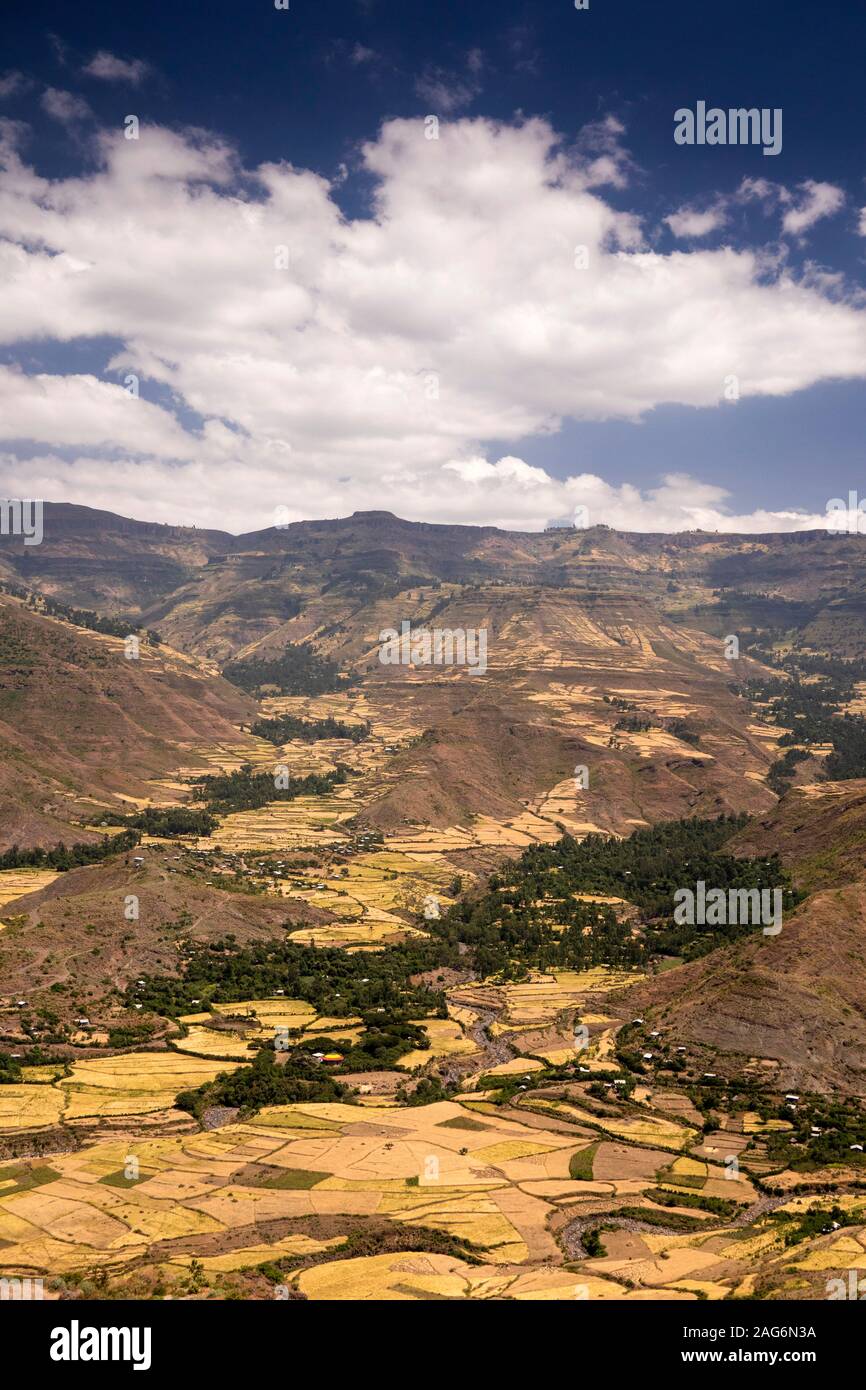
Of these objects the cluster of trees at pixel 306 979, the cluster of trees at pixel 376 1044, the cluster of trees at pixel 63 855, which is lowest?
the cluster of trees at pixel 376 1044

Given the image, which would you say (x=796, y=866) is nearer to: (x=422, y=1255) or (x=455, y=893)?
(x=455, y=893)

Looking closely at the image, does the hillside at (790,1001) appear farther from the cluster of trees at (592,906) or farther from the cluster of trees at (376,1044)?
the cluster of trees at (376,1044)

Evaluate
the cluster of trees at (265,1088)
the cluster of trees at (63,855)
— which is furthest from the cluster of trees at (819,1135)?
the cluster of trees at (63,855)

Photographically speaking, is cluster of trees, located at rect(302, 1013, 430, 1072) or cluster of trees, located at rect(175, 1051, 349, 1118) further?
cluster of trees, located at rect(302, 1013, 430, 1072)

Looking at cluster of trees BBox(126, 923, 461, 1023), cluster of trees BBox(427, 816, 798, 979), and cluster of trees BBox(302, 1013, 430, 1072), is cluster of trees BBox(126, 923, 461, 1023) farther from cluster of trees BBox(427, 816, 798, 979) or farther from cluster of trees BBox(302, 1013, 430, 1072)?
cluster of trees BBox(427, 816, 798, 979)

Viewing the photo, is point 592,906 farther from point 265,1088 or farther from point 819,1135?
point 265,1088

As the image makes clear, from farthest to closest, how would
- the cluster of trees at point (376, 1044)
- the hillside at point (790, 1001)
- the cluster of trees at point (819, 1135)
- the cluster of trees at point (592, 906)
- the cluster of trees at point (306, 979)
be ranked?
the cluster of trees at point (592, 906), the cluster of trees at point (306, 979), the cluster of trees at point (376, 1044), the hillside at point (790, 1001), the cluster of trees at point (819, 1135)

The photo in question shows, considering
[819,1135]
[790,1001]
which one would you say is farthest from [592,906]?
[819,1135]

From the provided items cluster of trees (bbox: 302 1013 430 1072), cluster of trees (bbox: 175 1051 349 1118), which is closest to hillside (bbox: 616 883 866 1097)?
cluster of trees (bbox: 302 1013 430 1072)

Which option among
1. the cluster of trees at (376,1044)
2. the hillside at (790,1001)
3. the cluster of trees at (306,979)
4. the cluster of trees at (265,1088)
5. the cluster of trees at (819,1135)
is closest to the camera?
the cluster of trees at (819,1135)
